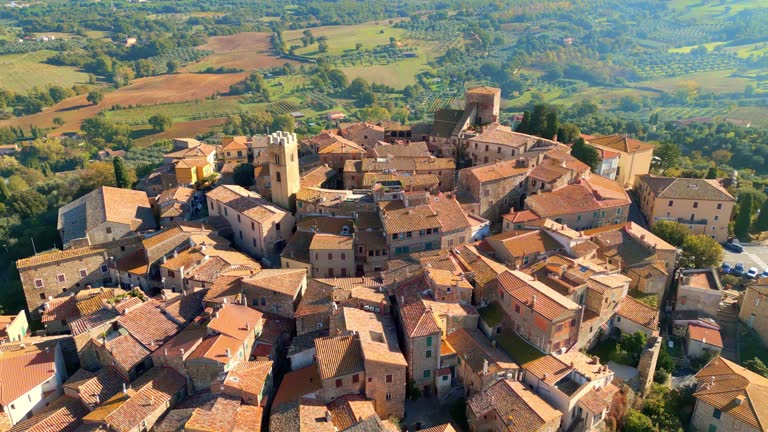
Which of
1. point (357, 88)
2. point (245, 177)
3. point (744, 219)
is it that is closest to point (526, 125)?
point (744, 219)

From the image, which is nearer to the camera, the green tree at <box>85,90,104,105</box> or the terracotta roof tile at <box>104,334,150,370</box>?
the terracotta roof tile at <box>104,334,150,370</box>

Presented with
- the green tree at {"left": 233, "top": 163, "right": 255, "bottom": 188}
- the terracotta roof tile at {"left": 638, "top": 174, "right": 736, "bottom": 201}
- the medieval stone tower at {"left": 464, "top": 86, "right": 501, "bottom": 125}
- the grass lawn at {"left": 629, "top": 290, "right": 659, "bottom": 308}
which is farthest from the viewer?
the medieval stone tower at {"left": 464, "top": 86, "right": 501, "bottom": 125}

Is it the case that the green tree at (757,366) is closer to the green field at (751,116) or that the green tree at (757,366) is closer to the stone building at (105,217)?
the stone building at (105,217)

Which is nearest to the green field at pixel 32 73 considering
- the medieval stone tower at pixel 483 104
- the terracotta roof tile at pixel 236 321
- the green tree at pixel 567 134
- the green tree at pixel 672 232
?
the medieval stone tower at pixel 483 104

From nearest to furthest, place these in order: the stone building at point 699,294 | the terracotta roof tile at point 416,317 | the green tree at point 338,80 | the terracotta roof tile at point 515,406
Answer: the terracotta roof tile at point 515,406 → the terracotta roof tile at point 416,317 → the stone building at point 699,294 → the green tree at point 338,80

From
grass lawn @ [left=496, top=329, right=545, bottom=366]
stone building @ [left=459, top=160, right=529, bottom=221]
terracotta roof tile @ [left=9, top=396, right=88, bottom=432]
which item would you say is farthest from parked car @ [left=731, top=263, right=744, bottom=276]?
terracotta roof tile @ [left=9, top=396, right=88, bottom=432]

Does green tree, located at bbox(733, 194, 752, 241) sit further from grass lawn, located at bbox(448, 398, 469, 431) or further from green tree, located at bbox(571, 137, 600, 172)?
grass lawn, located at bbox(448, 398, 469, 431)

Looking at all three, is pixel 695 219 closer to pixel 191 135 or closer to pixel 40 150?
pixel 191 135

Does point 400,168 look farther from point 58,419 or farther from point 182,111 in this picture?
point 182,111
